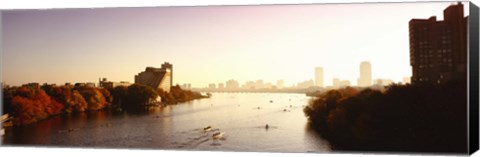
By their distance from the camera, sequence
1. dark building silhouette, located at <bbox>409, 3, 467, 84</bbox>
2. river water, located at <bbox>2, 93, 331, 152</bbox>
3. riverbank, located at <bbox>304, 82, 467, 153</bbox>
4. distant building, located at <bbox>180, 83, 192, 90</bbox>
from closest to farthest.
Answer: dark building silhouette, located at <bbox>409, 3, 467, 84</bbox> → riverbank, located at <bbox>304, 82, 467, 153</bbox> → river water, located at <bbox>2, 93, 331, 152</bbox> → distant building, located at <bbox>180, 83, 192, 90</bbox>

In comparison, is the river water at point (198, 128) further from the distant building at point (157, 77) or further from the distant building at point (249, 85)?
the distant building at point (157, 77)

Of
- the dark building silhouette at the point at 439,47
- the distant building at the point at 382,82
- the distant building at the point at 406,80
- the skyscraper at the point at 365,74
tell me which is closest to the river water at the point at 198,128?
the skyscraper at the point at 365,74

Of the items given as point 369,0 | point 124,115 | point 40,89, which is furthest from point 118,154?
point 369,0

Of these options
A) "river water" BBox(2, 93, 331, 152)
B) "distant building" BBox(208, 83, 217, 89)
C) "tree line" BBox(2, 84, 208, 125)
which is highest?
"distant building" BBox(208, 83, 217, 89)

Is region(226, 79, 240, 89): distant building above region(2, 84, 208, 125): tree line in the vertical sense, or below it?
above

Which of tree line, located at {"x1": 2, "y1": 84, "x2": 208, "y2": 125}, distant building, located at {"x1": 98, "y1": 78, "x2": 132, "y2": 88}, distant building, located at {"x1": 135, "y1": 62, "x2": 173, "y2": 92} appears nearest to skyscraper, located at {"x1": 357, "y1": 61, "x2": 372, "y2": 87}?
tree line, located at {"x1": 2, "y1": 84, "x2": 208, "y2": 125}

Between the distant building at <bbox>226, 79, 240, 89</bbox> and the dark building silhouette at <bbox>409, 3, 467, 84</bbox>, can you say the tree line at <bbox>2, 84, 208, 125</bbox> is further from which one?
the dark building silhouette at <bbox>409, 3, 467, 84</bbox>

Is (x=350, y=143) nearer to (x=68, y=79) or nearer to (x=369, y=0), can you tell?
(x=369, y=0)
